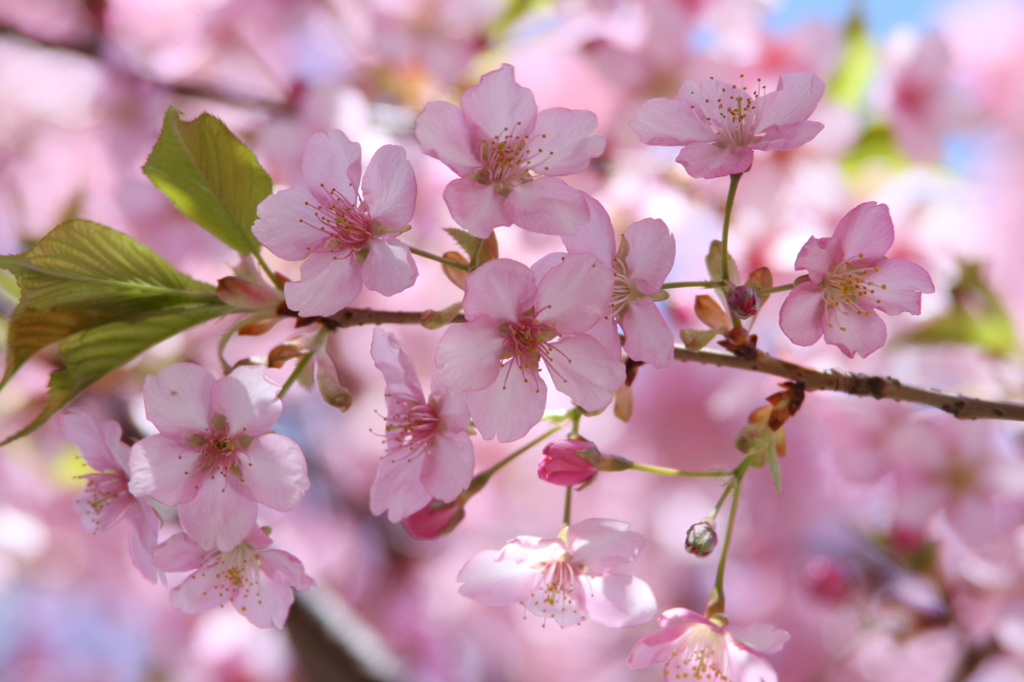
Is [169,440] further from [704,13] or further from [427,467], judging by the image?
[704,13]

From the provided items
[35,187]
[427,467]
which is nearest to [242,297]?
[427,467]

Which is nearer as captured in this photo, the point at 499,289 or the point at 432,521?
the point at 499,289

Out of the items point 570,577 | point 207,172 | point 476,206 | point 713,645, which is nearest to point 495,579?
point 570,577

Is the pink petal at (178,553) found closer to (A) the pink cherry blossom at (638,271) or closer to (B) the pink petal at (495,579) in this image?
(B) the pink petal at (495,579)

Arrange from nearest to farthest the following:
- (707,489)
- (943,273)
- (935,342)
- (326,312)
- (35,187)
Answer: (326,312) < (935,342) < (943,273) < (35,187) < (707,489)

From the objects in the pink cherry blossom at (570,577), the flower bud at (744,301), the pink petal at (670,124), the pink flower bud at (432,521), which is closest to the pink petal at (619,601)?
the pink cherry blossom at (570,577)

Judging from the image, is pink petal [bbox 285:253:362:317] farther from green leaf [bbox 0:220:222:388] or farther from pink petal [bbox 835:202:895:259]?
pink petal [bbox 835:202:895:259]

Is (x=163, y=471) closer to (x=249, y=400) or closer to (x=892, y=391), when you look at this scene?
(x=249, y=400)
